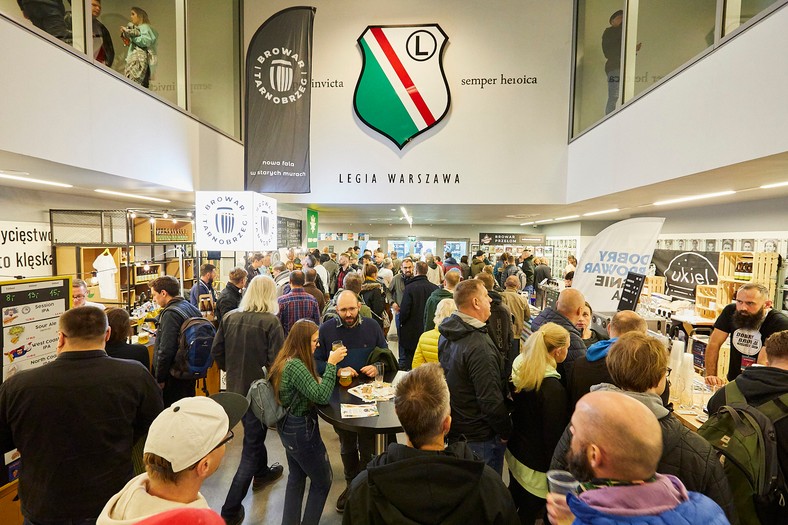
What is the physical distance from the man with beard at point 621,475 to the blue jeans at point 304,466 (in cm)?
168

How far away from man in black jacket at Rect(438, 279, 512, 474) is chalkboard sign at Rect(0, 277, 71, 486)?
2590 millimetres

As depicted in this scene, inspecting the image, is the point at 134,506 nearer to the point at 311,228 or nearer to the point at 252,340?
the point at 252,340

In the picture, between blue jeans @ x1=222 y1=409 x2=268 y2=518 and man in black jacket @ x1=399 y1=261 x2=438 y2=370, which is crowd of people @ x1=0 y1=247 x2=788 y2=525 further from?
man in black jacket @ x1=399 y1=261 x2=438 y2=370

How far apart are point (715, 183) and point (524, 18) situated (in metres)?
4.53

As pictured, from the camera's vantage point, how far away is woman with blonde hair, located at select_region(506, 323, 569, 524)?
7.10 ft

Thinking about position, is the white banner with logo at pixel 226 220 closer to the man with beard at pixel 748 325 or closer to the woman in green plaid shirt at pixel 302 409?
the woman in green plaid shirt at pixel 302 409

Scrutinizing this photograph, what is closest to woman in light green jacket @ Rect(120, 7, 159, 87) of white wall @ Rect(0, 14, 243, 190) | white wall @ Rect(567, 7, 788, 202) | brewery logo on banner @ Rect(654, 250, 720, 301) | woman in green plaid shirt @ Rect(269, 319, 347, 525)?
white wall @ Rect(0, 14, 243, 190)

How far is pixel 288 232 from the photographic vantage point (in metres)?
9.83

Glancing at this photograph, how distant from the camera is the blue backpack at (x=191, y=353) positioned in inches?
120

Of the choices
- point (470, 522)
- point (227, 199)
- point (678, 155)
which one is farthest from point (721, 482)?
point (227, 199)

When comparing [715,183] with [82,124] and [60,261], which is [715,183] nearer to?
[82,124]

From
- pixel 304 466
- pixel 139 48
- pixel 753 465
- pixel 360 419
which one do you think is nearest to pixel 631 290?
pixel 753 465

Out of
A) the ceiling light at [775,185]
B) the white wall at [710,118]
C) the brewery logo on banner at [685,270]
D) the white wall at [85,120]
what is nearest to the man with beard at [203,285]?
the white wall at [85,120]

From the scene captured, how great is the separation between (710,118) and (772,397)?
2.74m
